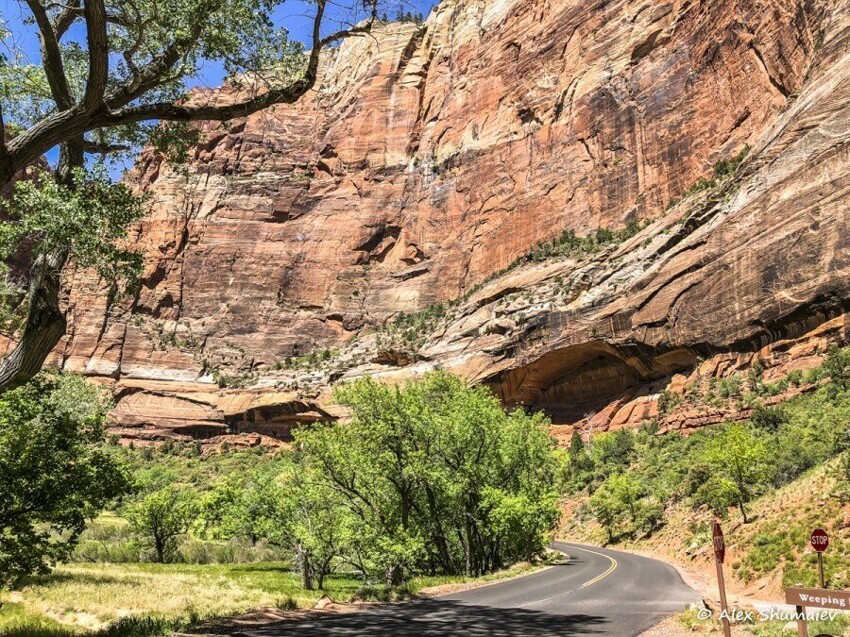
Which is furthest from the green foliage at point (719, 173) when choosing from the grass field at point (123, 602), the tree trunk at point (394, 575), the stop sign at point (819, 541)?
the stop sign at point (819, 541)

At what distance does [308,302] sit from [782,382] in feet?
228

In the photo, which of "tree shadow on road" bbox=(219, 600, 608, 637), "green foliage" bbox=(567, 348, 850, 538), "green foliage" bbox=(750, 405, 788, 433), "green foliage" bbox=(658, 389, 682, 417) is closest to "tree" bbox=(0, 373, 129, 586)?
"tree shadow on road" bbox=(219, 600, 608, 637)

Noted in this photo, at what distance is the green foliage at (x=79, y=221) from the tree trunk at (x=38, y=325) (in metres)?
0.25

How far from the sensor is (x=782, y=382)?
1607 inches

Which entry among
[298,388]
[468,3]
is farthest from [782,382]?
[468,3]

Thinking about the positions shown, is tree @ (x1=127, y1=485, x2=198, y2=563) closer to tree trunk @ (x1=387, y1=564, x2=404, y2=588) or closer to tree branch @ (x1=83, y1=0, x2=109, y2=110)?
tree trunk @ (x1=387, y1=564, x2=404, y2=588)

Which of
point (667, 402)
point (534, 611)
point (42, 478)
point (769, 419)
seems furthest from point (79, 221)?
point (667, 402)

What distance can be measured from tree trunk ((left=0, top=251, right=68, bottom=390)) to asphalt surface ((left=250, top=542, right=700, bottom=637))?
217 inches

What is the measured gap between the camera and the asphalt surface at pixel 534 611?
10070 millimetres

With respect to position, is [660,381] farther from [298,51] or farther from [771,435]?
[298,51]

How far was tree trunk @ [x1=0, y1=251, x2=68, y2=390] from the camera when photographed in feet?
25.7

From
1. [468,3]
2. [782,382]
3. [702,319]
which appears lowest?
[782,382]

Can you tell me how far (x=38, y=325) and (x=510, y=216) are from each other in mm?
75133

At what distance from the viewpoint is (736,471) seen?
83.7ft
